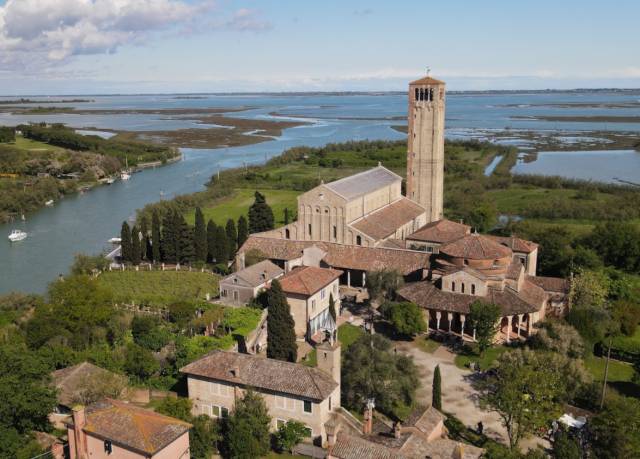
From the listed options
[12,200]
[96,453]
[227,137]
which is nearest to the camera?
[96,453]

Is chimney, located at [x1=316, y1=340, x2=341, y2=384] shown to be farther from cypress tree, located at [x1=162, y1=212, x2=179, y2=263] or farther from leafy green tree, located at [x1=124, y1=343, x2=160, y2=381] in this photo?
cypress tree, located at [x1=162, y1=212, x2=179, y2=263]

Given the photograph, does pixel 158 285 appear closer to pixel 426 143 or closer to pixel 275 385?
pixel 275 385

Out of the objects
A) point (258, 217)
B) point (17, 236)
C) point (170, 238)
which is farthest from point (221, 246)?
point (17, 236)

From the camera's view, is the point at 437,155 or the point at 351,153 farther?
the point at 351,153

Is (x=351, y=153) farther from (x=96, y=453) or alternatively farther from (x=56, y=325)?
(x=96, y=453)

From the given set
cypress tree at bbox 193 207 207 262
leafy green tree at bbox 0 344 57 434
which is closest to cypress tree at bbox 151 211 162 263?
cypress tree at bbox 193 207 207 262

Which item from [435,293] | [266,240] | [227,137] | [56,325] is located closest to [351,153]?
[227,137]
